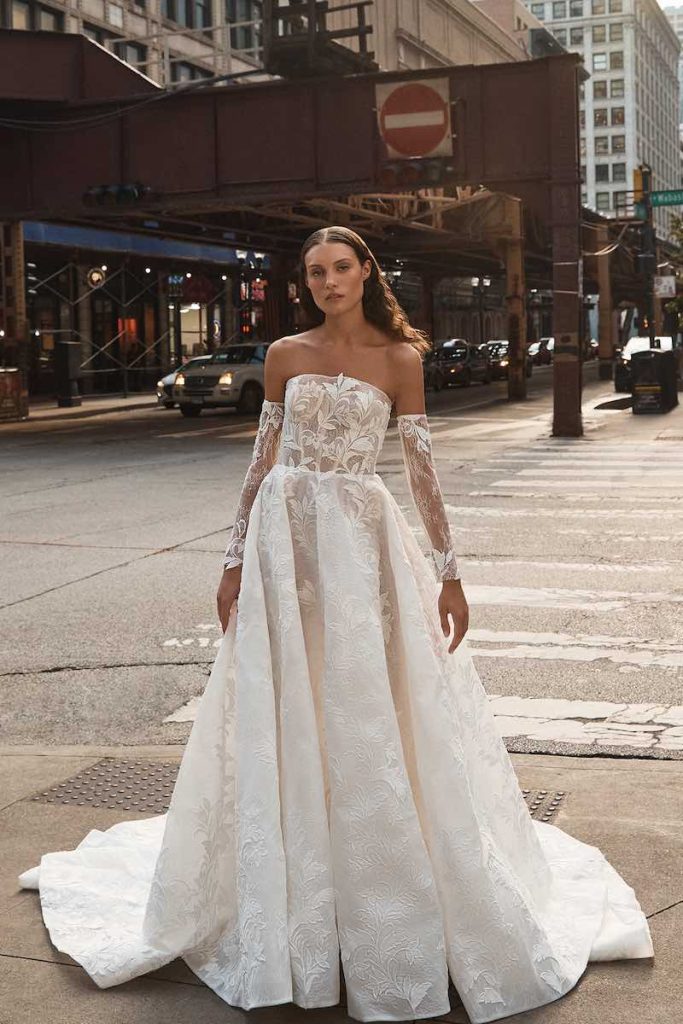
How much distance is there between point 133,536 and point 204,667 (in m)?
4.73

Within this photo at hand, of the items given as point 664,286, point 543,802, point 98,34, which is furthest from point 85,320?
point 543,802

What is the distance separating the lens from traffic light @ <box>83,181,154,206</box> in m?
26.1

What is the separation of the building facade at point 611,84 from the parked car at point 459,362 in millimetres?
105126

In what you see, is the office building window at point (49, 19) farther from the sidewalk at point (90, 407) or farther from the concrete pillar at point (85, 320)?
the sidewalk at point (90, 407)

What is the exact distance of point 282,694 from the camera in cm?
350

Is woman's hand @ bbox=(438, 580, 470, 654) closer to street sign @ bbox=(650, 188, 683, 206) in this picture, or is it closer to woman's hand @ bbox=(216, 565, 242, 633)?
woman's hand @ bbox=(216, 565, 242, 633)

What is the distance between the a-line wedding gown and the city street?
6.89ft

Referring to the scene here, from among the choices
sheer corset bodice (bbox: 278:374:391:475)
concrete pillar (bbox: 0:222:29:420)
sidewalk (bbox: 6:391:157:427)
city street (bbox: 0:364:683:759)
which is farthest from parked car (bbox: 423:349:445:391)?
sheer corset bodice (bbox: 278:374:391:475)

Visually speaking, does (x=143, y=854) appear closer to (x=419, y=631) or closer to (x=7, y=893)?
(x=7, y=893)

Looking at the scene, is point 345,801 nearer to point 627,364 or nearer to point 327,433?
point 327,433

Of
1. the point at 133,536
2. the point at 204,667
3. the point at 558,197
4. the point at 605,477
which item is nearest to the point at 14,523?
the point at 133,536

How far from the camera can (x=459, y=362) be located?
47375mm

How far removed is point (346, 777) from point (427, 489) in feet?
2.85

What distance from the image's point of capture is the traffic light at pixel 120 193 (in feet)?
85.6
